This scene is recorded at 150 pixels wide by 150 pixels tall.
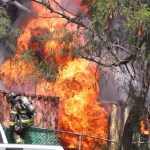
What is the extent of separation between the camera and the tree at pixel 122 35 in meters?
10.1

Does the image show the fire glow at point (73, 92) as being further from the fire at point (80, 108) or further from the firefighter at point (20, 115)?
the firefighter at point (20, 115)

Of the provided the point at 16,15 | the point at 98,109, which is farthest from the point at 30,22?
the point at 98,109

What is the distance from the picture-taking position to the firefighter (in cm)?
1239

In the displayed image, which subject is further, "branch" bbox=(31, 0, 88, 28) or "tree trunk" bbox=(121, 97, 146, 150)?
"branch" bbox=(31, 0, 88, 28)

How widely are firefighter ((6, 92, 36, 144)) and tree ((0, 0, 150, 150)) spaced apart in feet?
6.55

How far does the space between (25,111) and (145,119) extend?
4.29 meters

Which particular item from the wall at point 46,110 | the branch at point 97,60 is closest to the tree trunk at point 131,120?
the branch at point 97,60

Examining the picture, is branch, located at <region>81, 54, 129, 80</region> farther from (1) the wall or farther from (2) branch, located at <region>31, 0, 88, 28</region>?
(1) the wall

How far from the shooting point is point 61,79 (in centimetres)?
1789

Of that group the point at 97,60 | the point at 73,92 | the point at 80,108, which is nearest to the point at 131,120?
the point at 97,60

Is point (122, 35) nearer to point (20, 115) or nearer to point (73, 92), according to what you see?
point (20, 115)

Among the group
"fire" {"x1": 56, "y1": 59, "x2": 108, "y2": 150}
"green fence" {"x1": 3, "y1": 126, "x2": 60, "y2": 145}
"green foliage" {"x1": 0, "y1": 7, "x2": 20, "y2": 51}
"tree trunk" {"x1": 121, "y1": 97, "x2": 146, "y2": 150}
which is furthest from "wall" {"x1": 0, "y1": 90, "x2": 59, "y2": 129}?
"tree trunk" {"x1": 121, "y1": 97, "x2": 146, "y2": 150}

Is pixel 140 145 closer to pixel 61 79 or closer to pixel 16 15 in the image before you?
pixel 61 79

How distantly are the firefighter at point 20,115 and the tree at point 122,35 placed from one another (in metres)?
2.00
